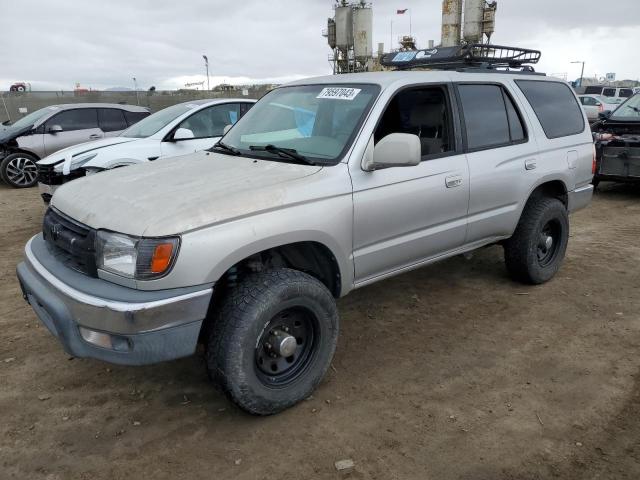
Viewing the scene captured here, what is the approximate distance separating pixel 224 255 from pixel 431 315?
90.2 inches

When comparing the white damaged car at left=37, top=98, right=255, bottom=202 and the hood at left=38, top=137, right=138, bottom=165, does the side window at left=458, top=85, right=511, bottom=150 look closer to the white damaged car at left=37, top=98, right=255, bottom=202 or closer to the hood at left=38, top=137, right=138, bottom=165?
the white damaged car at left=37, top=98, right=255, bottom=202

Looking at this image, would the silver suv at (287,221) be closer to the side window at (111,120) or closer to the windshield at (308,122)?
the windshield at (308,122)

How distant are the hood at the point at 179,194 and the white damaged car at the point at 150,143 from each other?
3.40m

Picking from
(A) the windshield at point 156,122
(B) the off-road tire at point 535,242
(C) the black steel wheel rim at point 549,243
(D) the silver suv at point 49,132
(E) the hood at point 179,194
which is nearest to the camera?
(E) the hood at point 179,194

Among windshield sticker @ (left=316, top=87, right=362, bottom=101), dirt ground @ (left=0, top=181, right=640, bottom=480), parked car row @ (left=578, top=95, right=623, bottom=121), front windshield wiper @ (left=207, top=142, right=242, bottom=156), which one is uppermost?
windshield sticker @ (left=316, top=87, right=362, bottom=101)

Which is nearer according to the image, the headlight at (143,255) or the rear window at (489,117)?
the headlight at (143,255)

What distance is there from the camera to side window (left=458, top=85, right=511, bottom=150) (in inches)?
155

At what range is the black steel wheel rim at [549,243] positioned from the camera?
4758mm

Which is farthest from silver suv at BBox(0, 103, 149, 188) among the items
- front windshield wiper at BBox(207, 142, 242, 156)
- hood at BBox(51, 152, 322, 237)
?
hood at BBox(51, 152, 322, 237)

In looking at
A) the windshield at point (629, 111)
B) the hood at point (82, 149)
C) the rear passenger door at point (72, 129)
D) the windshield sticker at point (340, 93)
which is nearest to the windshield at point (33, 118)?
the rear passenger door at point (72, 129)

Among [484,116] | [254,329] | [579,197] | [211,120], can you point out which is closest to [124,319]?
[254,329]

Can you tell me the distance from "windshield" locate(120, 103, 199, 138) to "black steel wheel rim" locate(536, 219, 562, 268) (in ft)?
16.4

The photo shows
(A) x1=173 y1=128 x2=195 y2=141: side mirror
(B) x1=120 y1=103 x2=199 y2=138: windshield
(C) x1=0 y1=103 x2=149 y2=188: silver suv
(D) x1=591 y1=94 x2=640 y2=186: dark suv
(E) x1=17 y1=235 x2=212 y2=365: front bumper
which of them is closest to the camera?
(E) x1=17 y1=235 x2=212 y2=365: front bumper

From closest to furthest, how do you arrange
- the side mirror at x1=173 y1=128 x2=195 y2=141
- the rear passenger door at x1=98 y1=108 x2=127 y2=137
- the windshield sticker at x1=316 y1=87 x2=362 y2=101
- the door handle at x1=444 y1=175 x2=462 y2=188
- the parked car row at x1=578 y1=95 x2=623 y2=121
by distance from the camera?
1. the windshield sticker at x1=316 y1=87 x2=362 y2=101
2. the door handle at x1=444 y1=175 x2=462 y2=188
3. the side mirror at x1=173 y1=128 x2=195 y2=141
4. the rear passenger door at x1=98 y1=108 x2=127 y2=137
5. the parked car row at x1=578 y1=95 x2=623 y2=121
